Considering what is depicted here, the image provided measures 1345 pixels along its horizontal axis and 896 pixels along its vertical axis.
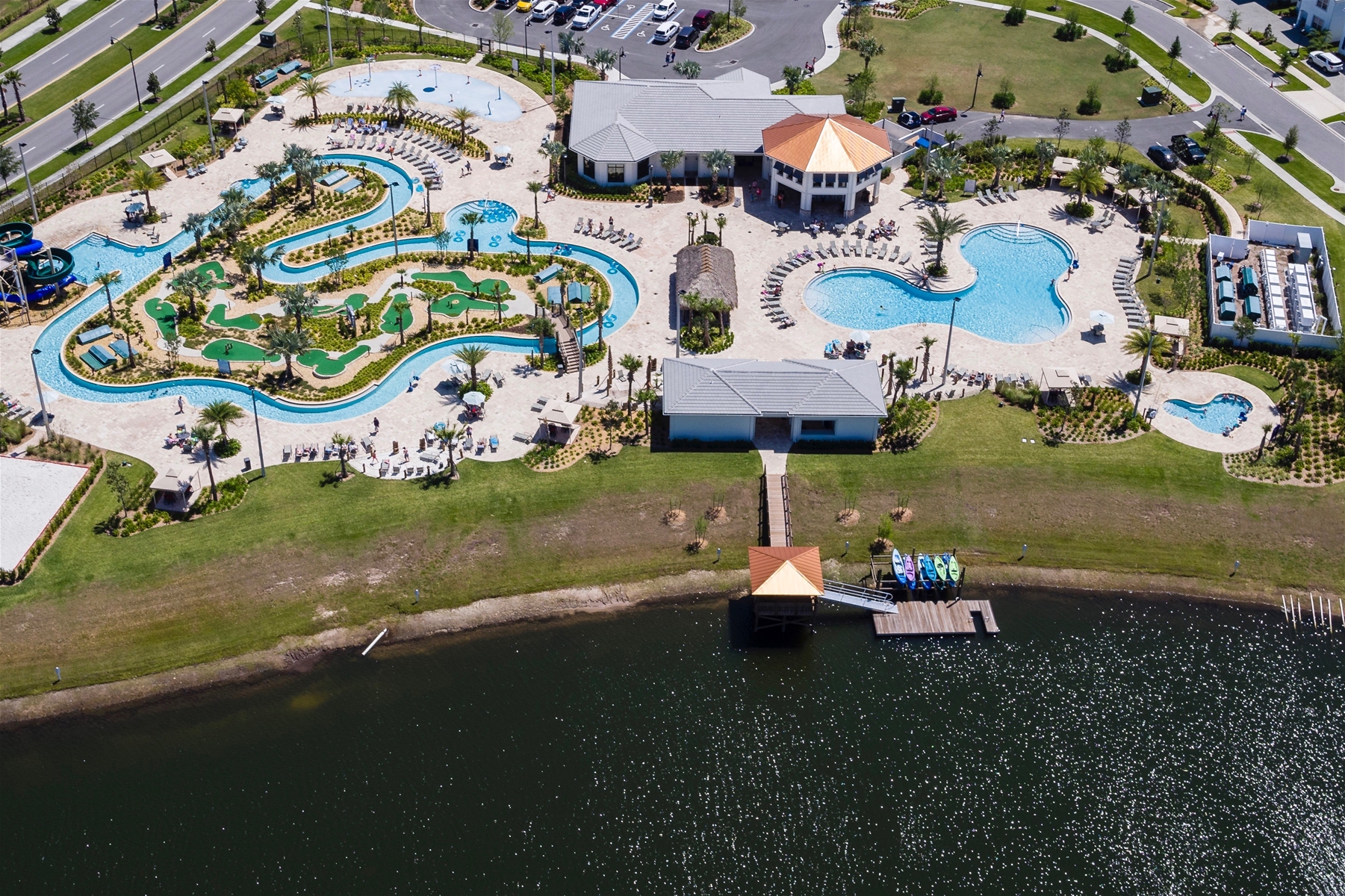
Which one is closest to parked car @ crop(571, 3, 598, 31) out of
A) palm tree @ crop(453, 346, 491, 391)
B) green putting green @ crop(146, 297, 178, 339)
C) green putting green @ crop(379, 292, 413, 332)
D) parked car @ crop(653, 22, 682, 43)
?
parked car @ crop(653, 22, 682, 43)

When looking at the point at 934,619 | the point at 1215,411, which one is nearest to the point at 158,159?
the point at 934,619

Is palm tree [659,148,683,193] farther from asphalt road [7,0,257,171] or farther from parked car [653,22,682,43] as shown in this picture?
asphalt road [7,0,257,171]

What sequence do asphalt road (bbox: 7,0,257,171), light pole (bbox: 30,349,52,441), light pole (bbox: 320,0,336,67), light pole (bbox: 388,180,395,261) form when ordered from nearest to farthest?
light pole (bbox: 30,349,52,441), light pole (bbox: 388,180,395,261), asphalt road (bbox: 7,0,257,171), light pole (bbox: 320,0,336,67)

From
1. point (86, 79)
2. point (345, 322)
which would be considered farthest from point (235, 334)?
point (86, 79)

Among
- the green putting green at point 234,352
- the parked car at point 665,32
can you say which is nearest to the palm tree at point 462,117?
the parked car at point 665,32

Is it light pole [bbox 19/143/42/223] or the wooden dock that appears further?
light pole [bbox 19/143/42/223]

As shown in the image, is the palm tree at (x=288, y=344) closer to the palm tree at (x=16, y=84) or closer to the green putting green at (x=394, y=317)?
the green putting green at (x=394, y=317)
